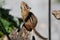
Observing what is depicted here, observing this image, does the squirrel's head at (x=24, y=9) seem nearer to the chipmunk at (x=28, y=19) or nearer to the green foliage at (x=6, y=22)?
the chipmunk at (x=28, y=19)

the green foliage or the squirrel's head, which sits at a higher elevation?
the squirrel's head

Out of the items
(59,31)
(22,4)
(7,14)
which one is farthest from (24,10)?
(59,31)

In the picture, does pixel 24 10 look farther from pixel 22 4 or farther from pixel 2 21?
pixel 2 21

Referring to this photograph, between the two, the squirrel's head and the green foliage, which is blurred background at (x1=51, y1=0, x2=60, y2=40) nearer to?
the squirrel's head

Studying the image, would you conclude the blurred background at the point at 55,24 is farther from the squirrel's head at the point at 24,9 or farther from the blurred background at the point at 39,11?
the squirrel's head at the point at 24,9

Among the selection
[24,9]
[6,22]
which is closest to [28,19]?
[24,9]

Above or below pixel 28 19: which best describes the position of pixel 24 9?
above

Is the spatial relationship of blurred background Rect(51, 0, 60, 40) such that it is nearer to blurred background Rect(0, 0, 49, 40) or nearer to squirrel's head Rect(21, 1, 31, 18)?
blurred background Rect(0, 0, 49, 40)

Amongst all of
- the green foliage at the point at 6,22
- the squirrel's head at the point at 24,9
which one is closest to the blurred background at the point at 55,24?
the squirrel's head at the point at 24,9

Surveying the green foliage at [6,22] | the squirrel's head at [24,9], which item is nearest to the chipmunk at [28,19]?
the squirrel's head at [24,9]

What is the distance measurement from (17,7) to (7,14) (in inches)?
4.6

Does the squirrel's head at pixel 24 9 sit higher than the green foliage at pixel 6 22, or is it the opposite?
the squirrel's head at pixel 24 9

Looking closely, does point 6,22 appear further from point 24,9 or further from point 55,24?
point 55,24

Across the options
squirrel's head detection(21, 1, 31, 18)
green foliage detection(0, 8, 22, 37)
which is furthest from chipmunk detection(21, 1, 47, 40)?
green foliage detection(0, 8, 22, 37)
